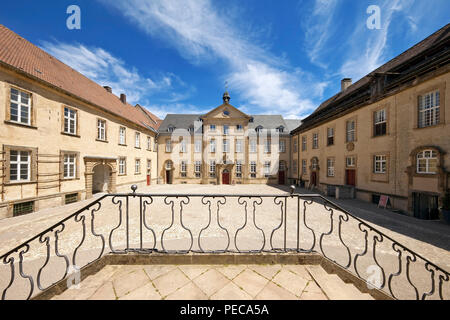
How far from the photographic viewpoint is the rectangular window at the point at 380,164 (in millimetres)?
10216

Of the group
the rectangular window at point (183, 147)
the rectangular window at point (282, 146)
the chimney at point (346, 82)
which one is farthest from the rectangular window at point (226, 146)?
the chimney at point (346, 82)

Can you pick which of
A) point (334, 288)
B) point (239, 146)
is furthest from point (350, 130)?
point (334, 288)

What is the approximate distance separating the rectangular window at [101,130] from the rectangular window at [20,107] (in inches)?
164

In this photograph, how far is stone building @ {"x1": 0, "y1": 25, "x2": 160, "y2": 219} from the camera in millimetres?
7730

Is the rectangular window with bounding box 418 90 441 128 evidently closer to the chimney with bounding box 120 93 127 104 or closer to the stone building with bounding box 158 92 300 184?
the stone building with bounding box 158 92 300 184

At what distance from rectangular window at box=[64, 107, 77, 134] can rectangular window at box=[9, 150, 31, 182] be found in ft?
8.44

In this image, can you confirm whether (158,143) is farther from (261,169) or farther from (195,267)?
(195,267)

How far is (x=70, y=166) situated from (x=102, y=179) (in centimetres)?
388

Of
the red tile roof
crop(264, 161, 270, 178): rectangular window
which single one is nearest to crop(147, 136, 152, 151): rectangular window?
the red tile roof

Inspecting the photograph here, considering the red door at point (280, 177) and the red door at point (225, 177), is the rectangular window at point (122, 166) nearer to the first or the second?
the red door at point (225, 177)

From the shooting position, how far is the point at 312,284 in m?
2.34

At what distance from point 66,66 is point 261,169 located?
73.0 feet

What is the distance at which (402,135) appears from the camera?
910 cm
